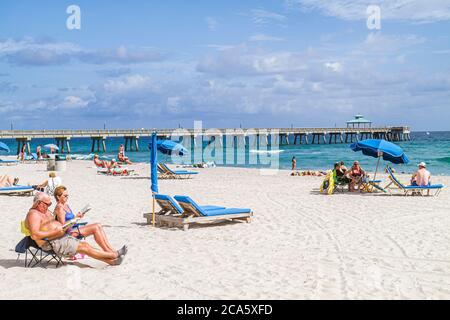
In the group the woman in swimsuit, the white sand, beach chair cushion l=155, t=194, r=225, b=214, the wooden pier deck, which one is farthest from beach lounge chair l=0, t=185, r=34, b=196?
the wooden pier deck

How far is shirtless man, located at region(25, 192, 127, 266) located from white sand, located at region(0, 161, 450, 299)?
0.25 m

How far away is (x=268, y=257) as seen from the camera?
260 inches

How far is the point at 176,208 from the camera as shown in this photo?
880cm

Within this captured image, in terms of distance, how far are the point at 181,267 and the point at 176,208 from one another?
9.05ft

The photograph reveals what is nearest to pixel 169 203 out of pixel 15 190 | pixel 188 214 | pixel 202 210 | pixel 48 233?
pixel 188 214

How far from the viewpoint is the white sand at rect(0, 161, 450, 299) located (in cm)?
514

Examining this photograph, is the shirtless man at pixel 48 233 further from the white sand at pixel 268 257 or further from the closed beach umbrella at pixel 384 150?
the closed beach umbrella at pixel 384 150

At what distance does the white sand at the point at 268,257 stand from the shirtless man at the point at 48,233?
0.25m

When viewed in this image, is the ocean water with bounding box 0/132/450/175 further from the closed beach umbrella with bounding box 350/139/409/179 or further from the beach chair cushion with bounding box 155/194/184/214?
the beach chair cushion with bounding box 155/194/184/214

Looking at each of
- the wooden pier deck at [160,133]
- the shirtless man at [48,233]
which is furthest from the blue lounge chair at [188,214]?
the wooden pier deck at [160,133]

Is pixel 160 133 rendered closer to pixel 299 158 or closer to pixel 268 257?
pixel 299 158

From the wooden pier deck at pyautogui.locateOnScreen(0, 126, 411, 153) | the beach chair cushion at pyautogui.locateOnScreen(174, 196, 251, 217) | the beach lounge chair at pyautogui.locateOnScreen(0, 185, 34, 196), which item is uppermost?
the wooden pier deck at pyautogui.locateOnScreen(0, 126, 411, 153)
